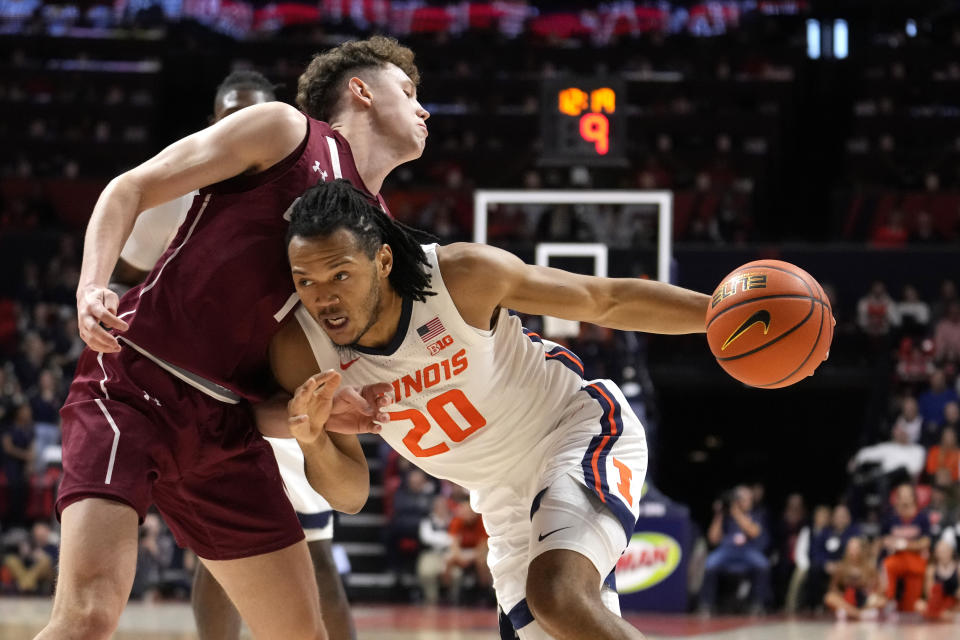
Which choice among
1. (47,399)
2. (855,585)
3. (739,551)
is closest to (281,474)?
(739,551)

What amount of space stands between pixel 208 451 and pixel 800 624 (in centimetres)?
676

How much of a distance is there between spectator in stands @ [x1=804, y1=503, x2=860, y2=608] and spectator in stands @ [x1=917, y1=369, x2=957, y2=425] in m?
1.92

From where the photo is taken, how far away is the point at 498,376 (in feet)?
11.2

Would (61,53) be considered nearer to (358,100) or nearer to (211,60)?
(211,60)

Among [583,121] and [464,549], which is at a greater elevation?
[583,121]

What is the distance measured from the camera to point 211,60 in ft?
58.9

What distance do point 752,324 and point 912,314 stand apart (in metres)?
10.5

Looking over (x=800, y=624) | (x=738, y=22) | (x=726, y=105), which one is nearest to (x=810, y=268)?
(x=726, y=105)

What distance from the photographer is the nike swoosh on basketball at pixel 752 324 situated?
3.15 meters

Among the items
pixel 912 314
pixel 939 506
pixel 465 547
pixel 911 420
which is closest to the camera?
pixel 939 506

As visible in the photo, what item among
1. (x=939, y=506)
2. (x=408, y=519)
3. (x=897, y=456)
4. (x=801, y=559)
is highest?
(x=897, y=456)

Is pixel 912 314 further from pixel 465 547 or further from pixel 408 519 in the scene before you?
pixel 408 519

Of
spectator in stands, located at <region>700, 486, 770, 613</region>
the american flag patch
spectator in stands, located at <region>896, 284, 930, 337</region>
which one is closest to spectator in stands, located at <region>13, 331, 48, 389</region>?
spectator in stands, located at <region>700, 486, 770, 613</region>

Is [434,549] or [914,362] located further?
[914,362]
